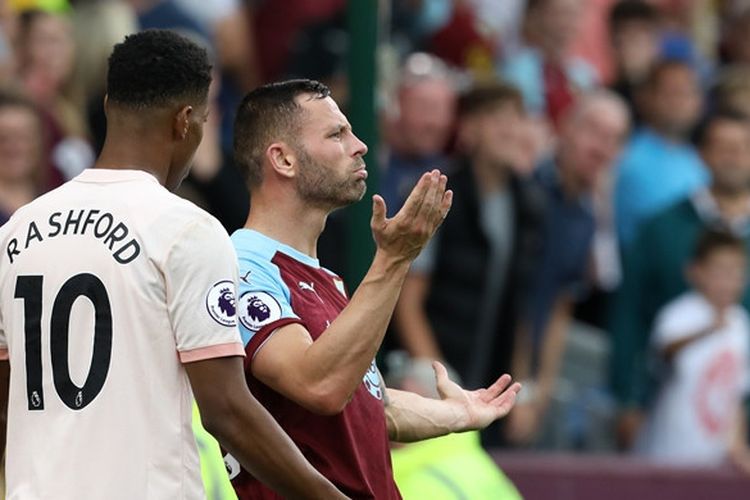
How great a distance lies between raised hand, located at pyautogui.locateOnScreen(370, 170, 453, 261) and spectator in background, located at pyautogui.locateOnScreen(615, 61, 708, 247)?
6.21 meters

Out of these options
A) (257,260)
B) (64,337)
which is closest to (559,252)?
(257,260)

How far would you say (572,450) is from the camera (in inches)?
407

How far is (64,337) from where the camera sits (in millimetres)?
4434

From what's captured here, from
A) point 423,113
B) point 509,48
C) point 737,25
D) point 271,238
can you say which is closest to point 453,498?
point 271,238

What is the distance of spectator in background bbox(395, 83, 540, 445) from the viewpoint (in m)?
9.54

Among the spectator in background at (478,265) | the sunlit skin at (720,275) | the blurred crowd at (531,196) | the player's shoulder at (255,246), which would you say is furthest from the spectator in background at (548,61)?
the player's shoulder at (255,246)

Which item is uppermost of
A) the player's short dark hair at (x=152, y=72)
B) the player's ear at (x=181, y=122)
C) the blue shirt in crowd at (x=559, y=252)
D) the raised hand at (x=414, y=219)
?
the player's short dark hair at (x=152, y=72)

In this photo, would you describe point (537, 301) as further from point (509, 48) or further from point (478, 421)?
point (478, 421)

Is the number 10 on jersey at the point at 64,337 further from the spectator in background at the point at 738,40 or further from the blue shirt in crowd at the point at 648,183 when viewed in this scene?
the spectator in background at the point at 738,40

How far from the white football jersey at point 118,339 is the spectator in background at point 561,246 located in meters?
5.56

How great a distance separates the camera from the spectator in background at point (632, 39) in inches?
471

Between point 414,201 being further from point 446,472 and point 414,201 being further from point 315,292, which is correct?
point 446,472

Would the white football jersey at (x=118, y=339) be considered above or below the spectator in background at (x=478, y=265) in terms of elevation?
above

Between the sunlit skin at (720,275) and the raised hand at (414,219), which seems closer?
the raised hand at (414,219)
